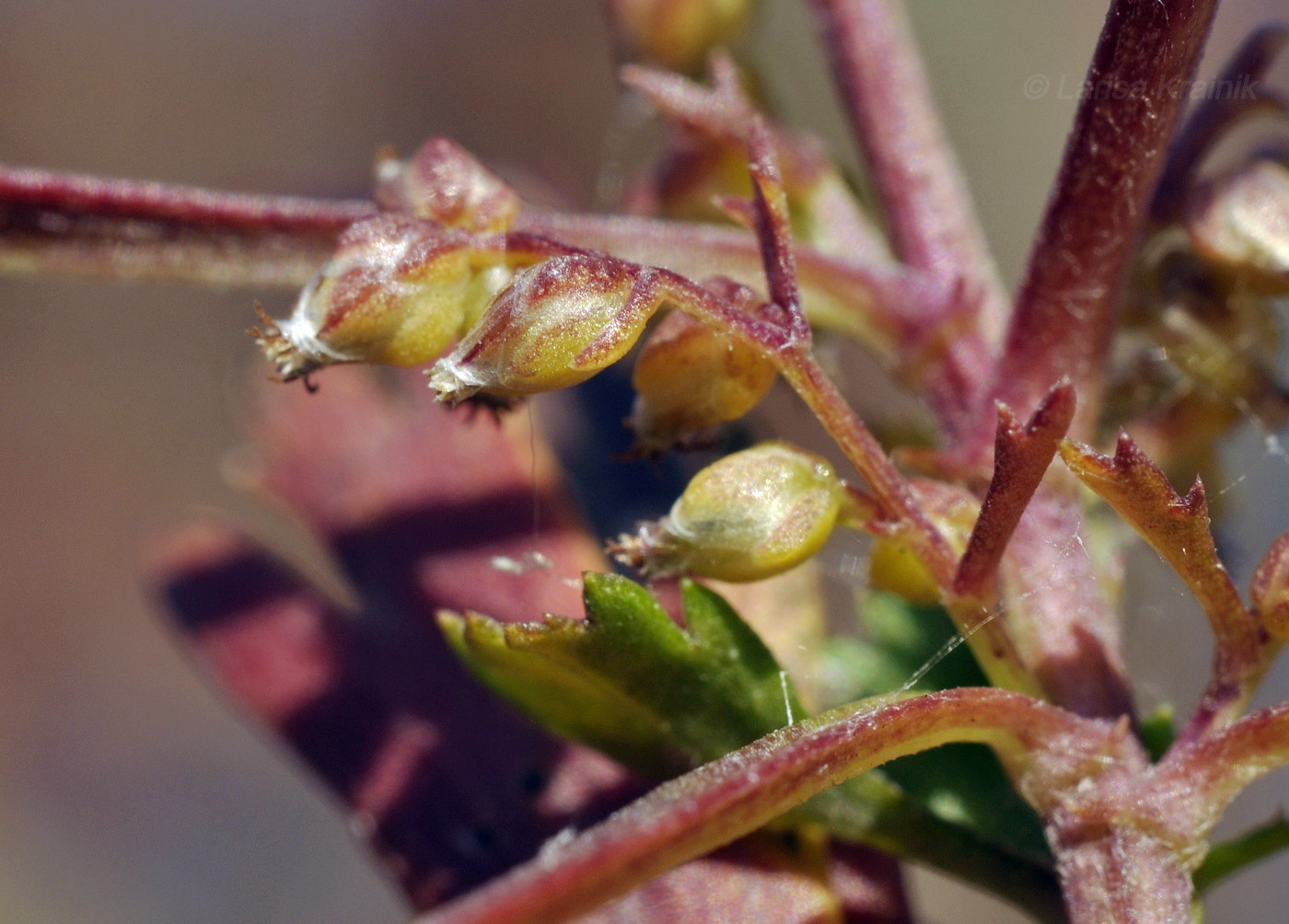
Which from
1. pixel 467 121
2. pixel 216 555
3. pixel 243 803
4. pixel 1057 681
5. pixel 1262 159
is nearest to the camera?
pixel 1057 681

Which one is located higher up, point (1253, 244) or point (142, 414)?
point (1253, 244)

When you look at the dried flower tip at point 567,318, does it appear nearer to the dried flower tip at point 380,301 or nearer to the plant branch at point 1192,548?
the dried flower tip at point 380,301

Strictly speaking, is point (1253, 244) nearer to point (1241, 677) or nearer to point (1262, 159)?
point (1262, 159)

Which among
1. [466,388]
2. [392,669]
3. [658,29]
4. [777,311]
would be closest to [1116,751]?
[777,311]

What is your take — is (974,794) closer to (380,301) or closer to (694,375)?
(694,375)

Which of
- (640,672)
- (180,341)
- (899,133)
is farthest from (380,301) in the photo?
(180,341)
